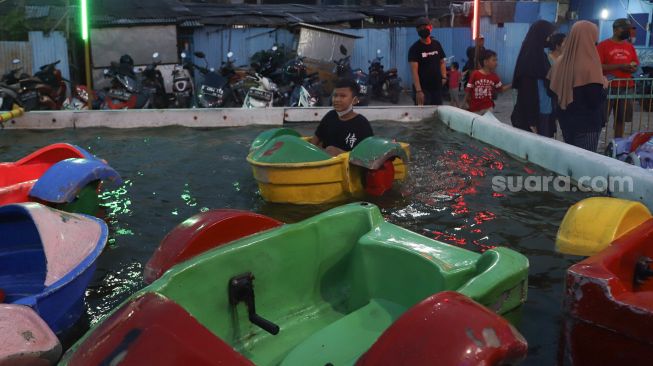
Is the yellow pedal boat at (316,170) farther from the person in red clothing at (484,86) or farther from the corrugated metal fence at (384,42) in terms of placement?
the corrugated metal fence at (384,42)

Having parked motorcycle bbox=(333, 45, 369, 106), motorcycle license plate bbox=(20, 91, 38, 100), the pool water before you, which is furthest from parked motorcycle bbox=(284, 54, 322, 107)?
motorcycle license plate bbox=(20, 91, 38, 100)

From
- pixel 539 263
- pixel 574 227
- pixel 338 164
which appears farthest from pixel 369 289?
pixel 338 164

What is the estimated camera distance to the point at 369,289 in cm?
321

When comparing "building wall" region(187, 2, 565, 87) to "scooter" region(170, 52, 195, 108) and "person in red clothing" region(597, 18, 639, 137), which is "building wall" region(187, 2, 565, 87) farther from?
"person in red clothing" region(597, 18, 639, 137)

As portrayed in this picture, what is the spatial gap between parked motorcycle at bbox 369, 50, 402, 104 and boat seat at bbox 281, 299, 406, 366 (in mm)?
11755

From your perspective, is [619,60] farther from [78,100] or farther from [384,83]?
[78,100]

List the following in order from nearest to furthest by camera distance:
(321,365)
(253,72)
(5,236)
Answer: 1. (321,365)
2. (5,236)
3. (253,72)

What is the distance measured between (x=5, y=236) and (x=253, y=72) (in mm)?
9138

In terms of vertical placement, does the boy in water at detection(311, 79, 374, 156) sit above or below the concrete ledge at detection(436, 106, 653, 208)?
above

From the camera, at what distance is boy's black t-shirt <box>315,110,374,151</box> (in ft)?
19.6

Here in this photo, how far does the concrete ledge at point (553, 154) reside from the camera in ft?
16.9

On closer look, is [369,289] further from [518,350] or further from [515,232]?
[515,232]

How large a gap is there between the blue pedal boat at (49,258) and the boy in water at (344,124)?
2737mm

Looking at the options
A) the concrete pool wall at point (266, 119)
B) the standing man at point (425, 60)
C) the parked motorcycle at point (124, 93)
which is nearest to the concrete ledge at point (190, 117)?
the concrete pool wall at point (266, 119)
